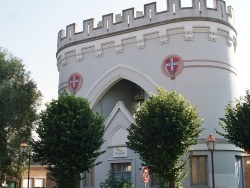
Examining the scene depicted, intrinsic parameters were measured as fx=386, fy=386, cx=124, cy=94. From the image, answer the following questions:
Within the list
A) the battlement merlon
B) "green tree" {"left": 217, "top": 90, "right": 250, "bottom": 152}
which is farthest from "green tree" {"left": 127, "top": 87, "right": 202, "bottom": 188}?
the battlement merlon

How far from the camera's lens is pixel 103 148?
2600 centimetres

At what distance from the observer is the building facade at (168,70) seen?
76.5ft

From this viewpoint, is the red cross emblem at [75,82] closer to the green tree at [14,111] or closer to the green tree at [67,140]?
the green tree at [14,111]

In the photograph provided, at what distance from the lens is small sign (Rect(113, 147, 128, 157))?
994 inches

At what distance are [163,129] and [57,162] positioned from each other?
5831mm

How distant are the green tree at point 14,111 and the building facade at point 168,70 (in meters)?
4.64

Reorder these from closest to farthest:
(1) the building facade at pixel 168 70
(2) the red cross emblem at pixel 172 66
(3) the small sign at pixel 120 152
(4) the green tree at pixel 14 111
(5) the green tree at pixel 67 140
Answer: (5) the green tree at pixel 67 140
(1) the building facade at pixel 168 70
(2) the red cross emblem at pixel 172 66
(3) the small sign at pixel 120 152
(4) the green tree at pixel 14 111

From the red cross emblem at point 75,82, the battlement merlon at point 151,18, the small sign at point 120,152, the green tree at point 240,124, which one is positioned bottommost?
the small sign at point 120,152

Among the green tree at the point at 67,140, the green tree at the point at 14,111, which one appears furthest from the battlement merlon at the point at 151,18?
the green tree at the point at 67,140

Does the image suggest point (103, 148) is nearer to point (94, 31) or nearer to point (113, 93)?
point (113, 93)

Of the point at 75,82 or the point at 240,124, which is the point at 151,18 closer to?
the point at 75,82

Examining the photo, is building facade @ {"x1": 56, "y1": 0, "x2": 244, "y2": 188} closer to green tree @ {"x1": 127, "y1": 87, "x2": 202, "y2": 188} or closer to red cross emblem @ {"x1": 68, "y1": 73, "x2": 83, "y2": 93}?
red cross emblem @ {"x1": 68, "y1": 73, "x2": 83, "y2": 93}

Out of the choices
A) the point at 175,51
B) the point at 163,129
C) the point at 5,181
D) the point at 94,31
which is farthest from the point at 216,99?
the point at 5,181

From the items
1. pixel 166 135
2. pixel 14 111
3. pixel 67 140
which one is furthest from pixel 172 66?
pixel 14 111
